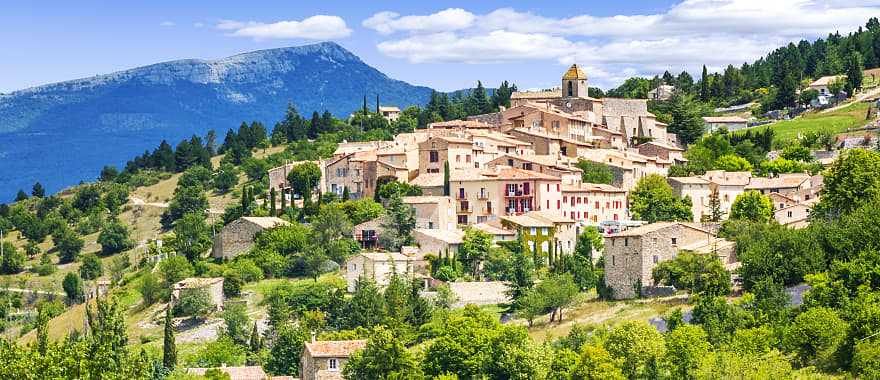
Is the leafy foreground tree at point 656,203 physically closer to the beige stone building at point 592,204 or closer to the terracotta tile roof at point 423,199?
the beige stone building at point 592,204

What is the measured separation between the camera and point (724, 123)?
372 ft

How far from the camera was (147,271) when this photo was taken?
8469 cm

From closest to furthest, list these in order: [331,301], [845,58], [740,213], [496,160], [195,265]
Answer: [331,301] < [740,213] < [195,265] < [496,160] < [845,58]

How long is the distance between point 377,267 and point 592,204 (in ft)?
51.2

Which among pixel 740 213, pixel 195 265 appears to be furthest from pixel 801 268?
pixel 195 265

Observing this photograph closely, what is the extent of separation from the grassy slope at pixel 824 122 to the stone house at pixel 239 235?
4055 centimetres

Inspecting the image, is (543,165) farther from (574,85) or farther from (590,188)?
(574,85)

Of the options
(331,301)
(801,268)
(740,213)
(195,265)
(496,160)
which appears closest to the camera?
(801,268)

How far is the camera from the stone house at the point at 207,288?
2891 inches

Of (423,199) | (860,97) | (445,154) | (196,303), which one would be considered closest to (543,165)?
(445,154)

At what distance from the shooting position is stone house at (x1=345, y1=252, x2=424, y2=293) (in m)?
71.6

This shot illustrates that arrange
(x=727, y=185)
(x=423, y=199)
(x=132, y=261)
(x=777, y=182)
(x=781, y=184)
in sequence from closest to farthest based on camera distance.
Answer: (x=423, y=199) → (x=781, y=184) → (x=727, y=185) → (x=777, y=182) → (x=132, y=261)

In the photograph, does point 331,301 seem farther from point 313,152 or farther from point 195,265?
point 313,152

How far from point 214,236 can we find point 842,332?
144ft
